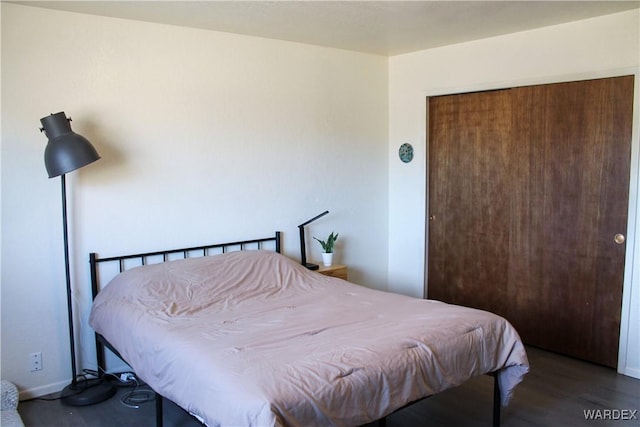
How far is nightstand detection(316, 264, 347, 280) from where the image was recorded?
4070mm

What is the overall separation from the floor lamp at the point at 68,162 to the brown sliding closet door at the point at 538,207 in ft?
9.15

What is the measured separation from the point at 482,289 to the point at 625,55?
1.97m

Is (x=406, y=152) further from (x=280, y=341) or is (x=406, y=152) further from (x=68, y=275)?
(x=68, y=275)

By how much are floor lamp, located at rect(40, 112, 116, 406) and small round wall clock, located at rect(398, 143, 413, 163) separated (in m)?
2.65

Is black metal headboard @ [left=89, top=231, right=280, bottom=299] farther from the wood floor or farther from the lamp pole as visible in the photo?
the wood floor

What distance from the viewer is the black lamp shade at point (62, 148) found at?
9.17ft

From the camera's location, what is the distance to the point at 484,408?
2.97 metres

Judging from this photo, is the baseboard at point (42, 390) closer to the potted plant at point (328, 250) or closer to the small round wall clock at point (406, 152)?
the potted plant at point (328, 250)

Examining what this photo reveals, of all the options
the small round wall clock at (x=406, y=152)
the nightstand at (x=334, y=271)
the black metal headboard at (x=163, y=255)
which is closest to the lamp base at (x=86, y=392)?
the black metal headboard at (x=163, y=255)

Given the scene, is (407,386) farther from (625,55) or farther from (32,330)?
(625,55)

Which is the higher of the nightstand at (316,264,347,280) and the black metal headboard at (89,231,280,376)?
the black metal headboard at (89,231,280,376)

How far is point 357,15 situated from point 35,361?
115 inches

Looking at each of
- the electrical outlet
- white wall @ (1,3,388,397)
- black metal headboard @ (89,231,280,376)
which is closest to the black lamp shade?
white wall @ (1,3,388,397)

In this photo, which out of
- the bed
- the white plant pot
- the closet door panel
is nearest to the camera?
the bed
